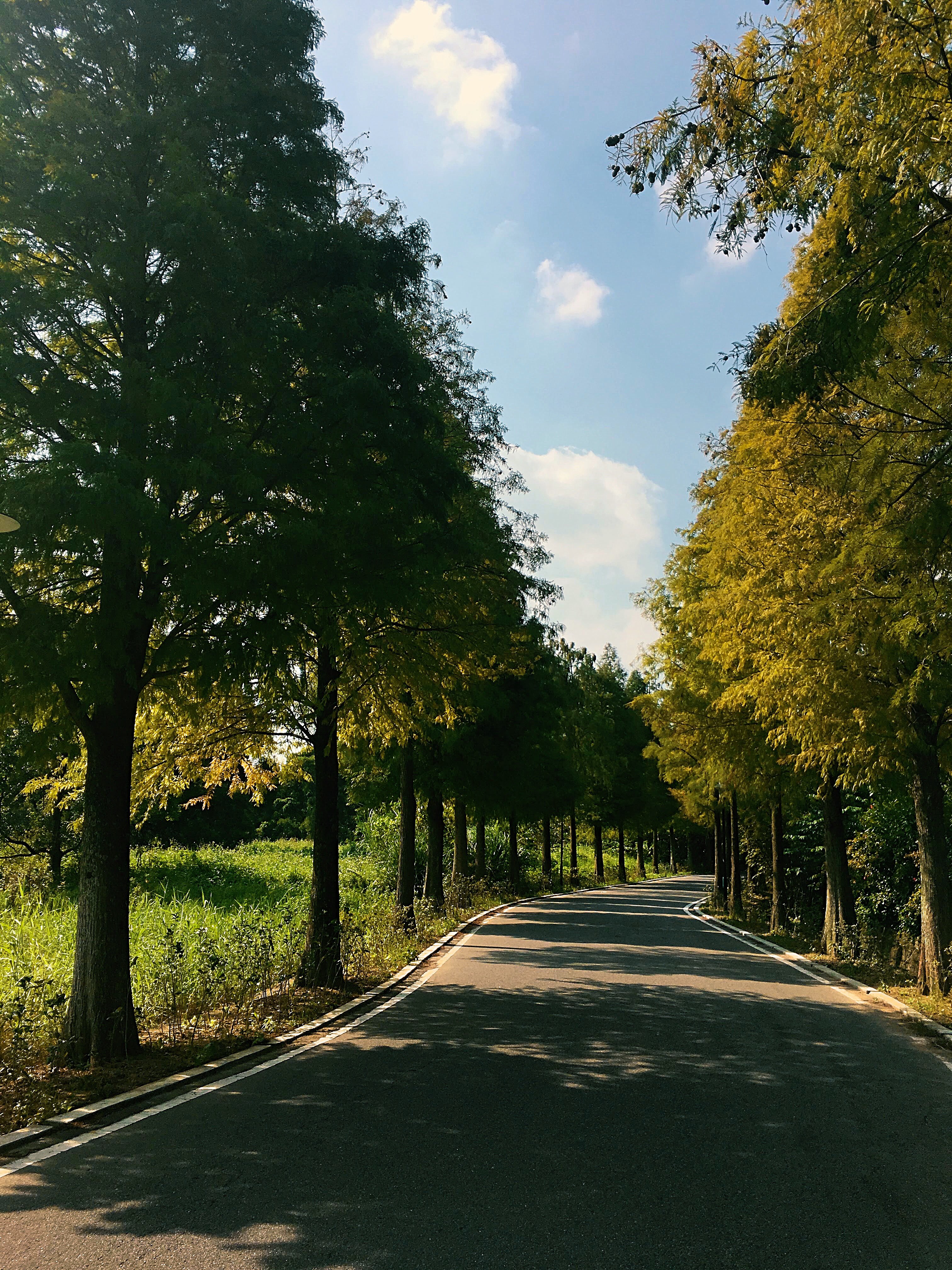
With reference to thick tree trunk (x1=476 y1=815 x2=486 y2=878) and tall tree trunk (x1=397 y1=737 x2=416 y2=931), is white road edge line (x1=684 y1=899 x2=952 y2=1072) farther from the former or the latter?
thick tree trunk (x1=476 y1=815 x2=486 y2=878)

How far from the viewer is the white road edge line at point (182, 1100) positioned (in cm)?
549

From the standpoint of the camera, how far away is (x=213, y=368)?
27.1 ft

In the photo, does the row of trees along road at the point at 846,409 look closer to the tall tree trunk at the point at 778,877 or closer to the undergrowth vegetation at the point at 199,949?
the tall tree trunk at the point at 778,877

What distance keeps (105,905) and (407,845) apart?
1173 centimetres

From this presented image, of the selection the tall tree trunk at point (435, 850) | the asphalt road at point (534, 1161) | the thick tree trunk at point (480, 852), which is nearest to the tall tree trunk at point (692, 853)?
the thick tree trunk at point (480, 852)

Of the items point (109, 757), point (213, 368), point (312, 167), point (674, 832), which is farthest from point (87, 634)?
point (674, 832)

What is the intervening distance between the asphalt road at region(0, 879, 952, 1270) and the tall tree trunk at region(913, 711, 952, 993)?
2588 mm

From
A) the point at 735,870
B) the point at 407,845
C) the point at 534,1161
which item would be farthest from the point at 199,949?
the point at 735,870

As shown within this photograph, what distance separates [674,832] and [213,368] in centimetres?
7770

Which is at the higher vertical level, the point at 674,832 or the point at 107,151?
the point at 107,151

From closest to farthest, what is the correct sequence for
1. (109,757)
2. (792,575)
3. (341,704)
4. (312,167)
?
1. (109,757)
2. (312,167)
3. (792,575)
4. (341,704)

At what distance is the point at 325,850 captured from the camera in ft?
43.4

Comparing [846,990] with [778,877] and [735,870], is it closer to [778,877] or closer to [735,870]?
[778,877]

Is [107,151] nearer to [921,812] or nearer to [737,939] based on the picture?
[921,812]
